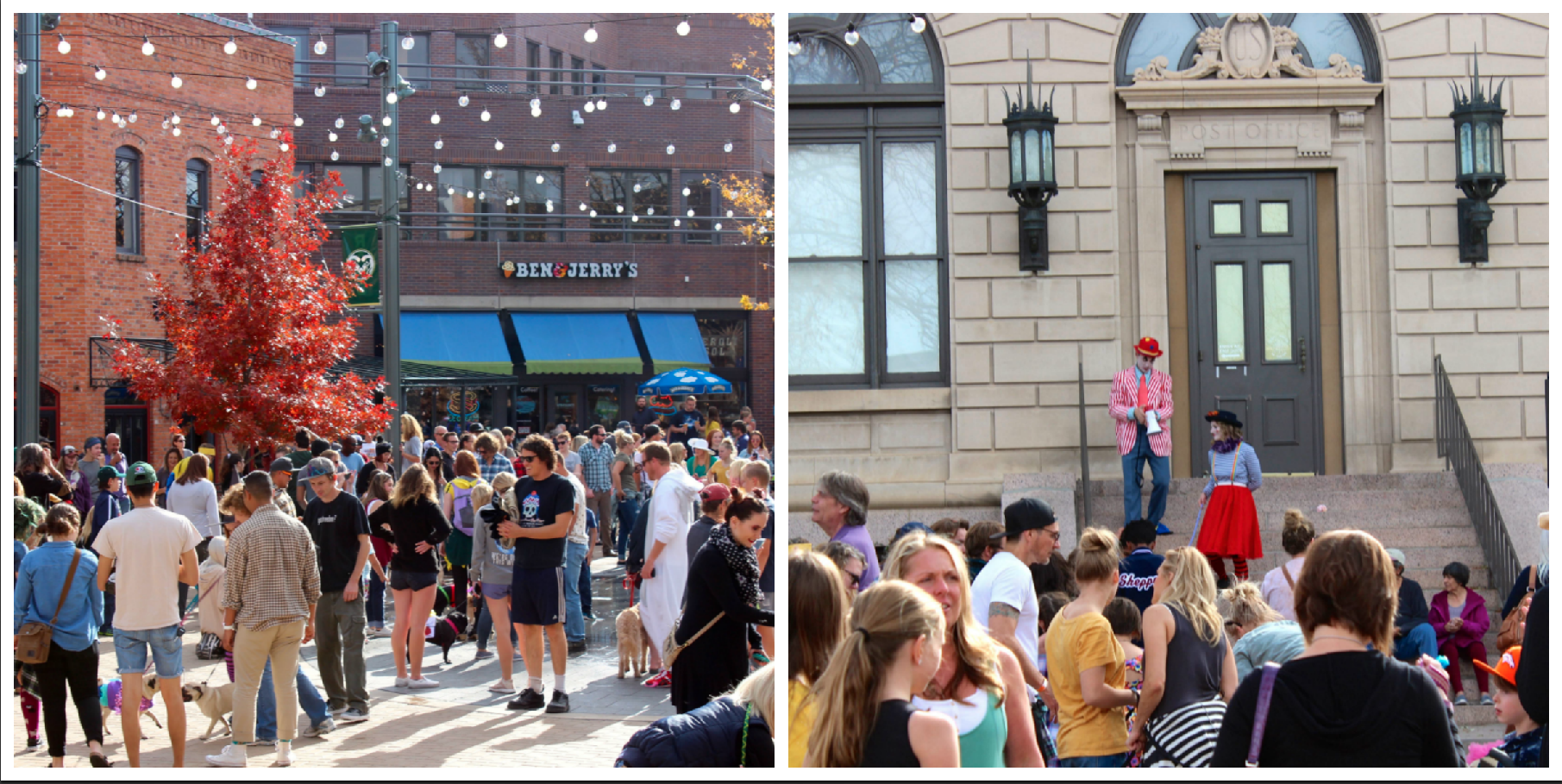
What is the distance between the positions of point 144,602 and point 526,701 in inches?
90.1

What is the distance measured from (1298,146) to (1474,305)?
5.19ft

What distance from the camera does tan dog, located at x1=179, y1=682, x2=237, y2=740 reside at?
7.47 metres

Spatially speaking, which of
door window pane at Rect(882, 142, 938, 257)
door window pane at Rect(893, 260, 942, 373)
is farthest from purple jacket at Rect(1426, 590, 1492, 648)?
door window pane at Rect(882, 142, 938, 257)

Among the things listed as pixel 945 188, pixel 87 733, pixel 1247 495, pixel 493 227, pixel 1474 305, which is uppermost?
pixel 493 227

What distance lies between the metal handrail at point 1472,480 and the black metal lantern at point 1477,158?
77 centimetres

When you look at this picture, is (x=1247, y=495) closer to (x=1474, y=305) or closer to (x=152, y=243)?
(x=1474, y=305)

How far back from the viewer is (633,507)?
13688 millimetres

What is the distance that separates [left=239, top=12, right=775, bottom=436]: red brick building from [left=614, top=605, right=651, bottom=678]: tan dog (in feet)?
52.0

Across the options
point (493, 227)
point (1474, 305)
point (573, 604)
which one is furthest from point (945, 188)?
point (493, 227)

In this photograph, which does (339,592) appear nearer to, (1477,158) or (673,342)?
(1477,158)

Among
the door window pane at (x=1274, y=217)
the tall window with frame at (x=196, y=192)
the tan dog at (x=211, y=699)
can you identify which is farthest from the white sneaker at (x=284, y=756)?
the tall window with frame at (x=196, y=192)

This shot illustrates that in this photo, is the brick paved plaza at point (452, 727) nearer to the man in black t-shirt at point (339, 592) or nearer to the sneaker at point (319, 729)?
the sneaker at point (319, 729)

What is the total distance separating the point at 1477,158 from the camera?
8.34 meters

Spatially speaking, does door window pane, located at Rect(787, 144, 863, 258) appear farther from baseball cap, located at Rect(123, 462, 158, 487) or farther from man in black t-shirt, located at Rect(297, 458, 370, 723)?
baseball cap, located at Rect(123, 462, 158, 487)
